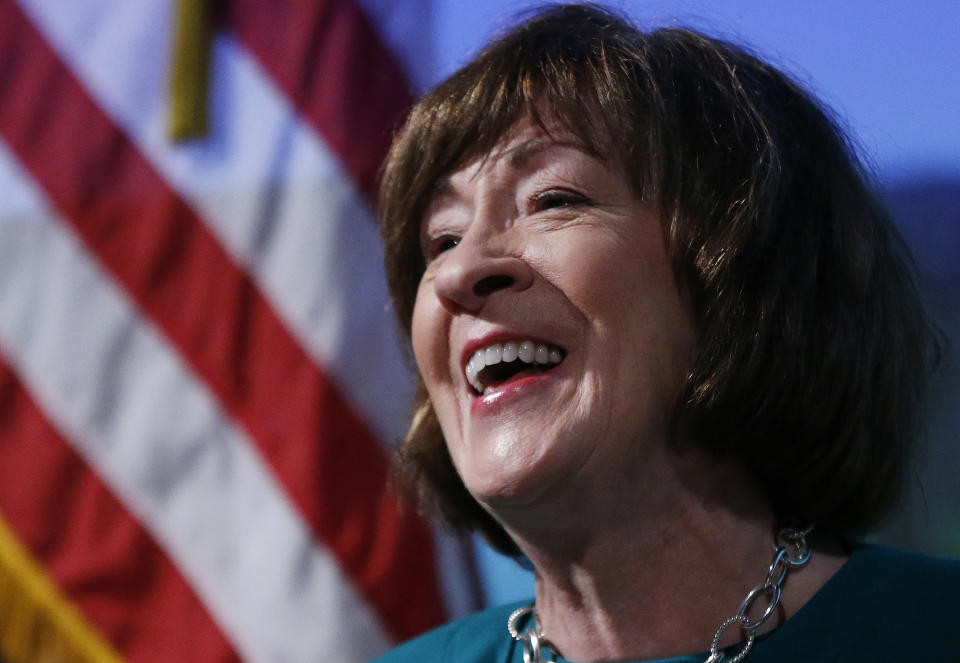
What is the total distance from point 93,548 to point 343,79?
35.1 inches

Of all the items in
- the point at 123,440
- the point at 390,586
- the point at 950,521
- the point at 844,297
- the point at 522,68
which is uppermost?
the point at 522,68

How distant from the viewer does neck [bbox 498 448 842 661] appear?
104 centimetres

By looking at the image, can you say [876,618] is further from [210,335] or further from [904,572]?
[210,335]

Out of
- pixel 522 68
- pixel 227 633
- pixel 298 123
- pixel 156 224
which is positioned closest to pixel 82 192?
pixel 156 224

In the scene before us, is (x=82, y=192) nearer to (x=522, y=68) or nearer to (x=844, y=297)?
(x=522, y=68)

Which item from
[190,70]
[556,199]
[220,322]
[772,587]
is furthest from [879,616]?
[190,70]

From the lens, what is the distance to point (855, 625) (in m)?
1.01

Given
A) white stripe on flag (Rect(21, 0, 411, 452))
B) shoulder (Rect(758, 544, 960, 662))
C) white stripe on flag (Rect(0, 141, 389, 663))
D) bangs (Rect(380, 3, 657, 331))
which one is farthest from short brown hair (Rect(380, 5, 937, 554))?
white stripe on flag (Rect(0, 141, 389, 663))

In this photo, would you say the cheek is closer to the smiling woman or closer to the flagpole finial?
the smiling woman

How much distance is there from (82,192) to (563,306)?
3.70 ft

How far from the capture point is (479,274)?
1.05 metres

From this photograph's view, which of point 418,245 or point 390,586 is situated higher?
point 418,245

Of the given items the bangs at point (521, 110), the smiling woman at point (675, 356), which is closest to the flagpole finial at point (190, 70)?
the bangs at point (521, 110)

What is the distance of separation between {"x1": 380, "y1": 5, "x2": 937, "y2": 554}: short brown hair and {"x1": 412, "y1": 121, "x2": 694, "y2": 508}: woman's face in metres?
0.03
